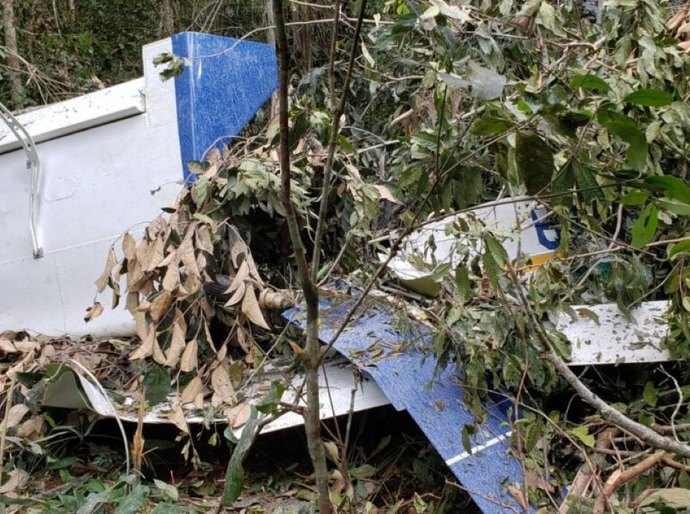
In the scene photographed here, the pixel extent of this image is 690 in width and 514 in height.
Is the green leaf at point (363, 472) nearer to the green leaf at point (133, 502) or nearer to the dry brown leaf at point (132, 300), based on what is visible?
the green leaf at point (133, 502)

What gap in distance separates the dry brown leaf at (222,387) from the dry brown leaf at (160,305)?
29 cm

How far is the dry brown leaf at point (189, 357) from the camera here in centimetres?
238

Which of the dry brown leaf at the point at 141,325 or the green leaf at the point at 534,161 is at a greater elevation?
the green leaf at the point at 534,161

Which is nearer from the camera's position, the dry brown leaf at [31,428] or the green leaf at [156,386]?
the green leaf at [156,386]

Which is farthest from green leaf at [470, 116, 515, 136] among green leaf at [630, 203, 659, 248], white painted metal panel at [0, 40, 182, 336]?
white painted metal panel at [0, 40, 182, 336]

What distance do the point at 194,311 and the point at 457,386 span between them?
39.9 inches

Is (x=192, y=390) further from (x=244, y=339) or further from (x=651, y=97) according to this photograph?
(x=651, y=97)

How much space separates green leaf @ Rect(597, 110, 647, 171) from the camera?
966mm

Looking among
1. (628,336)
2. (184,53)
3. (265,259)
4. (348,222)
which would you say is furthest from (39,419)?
(628,336)

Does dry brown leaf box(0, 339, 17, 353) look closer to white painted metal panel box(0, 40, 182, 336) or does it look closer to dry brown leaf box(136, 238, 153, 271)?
white painted metal panel box(0, 40, 182, 336)

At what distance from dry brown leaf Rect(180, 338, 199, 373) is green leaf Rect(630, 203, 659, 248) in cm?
169

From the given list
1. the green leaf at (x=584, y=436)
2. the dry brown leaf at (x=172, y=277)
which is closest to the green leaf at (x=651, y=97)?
the green leaf at (x=584, y=436)

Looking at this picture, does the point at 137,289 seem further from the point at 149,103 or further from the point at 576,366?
the point at 576,366

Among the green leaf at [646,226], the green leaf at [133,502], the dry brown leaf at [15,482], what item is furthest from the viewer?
the dry brown leaf at [15,482]
